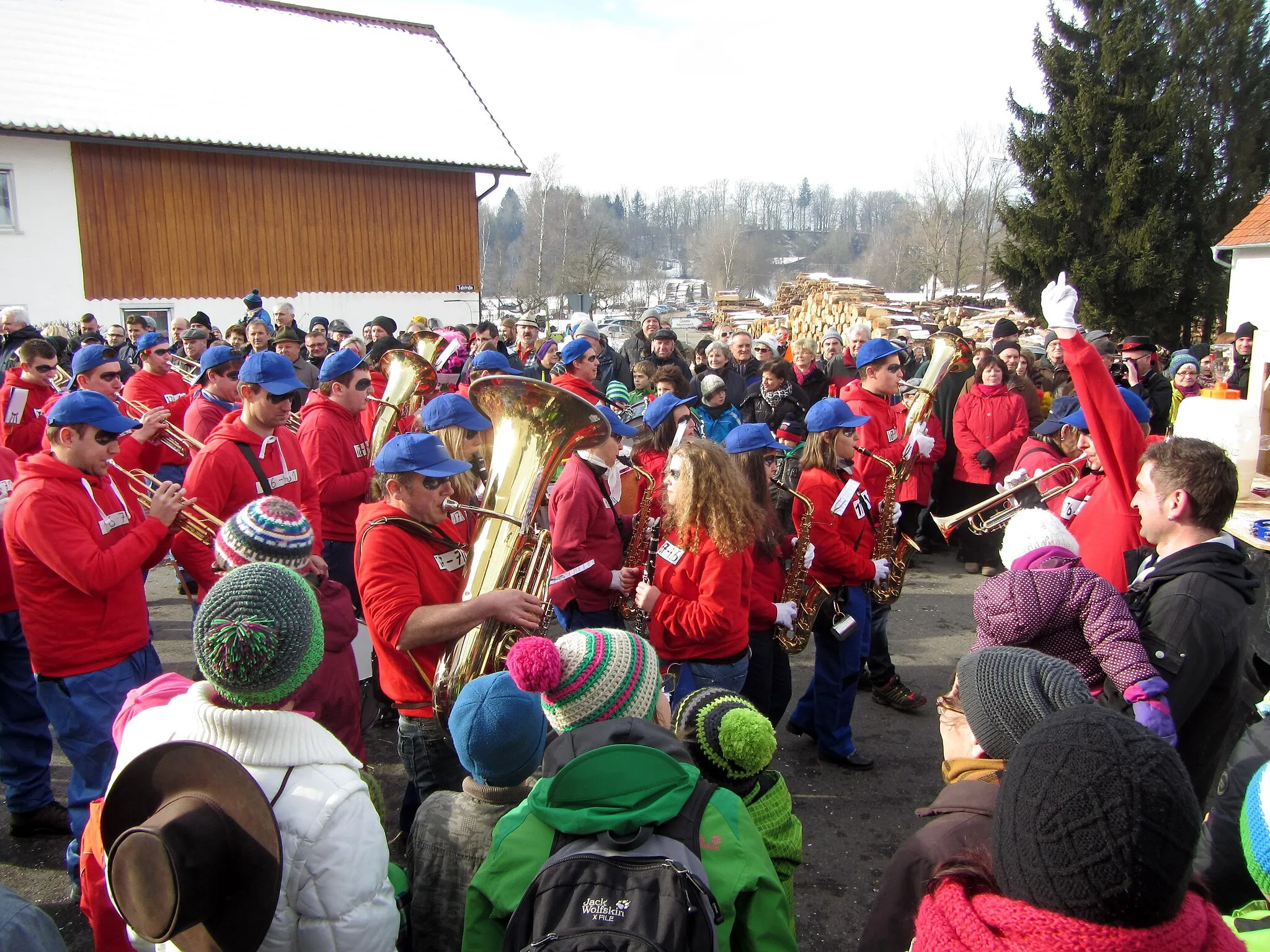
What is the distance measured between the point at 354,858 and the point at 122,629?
2391mm

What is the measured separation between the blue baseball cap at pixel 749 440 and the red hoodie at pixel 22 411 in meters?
5.49

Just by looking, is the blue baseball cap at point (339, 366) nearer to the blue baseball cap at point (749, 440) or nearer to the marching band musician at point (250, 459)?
the marching band musician at point (250, 459)

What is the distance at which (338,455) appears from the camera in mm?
5168

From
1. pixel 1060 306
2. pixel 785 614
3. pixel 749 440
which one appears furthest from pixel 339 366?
pixel 1060 306

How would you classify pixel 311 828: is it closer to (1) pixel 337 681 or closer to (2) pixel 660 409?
(1) pixel 337 681

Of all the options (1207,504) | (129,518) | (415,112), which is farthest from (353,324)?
(1207,504)

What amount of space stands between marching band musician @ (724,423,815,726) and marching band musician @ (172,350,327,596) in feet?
7.72

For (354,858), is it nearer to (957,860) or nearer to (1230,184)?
(957,860)

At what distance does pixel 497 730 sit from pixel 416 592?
3.62 ft

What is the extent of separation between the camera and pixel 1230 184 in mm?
22422

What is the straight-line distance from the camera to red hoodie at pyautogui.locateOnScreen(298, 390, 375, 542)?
5055 mm

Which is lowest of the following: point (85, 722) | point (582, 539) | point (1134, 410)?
point (85, 722)

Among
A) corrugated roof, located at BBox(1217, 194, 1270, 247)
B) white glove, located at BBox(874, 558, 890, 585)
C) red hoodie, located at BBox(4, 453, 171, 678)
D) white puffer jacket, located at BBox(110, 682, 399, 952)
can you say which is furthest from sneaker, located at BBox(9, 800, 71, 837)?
corrugated roof, located at BBox(1217, 194, 1270, 247)

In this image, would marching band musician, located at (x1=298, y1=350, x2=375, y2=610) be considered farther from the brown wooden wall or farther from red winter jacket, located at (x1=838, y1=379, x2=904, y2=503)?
the brown wooden wall
